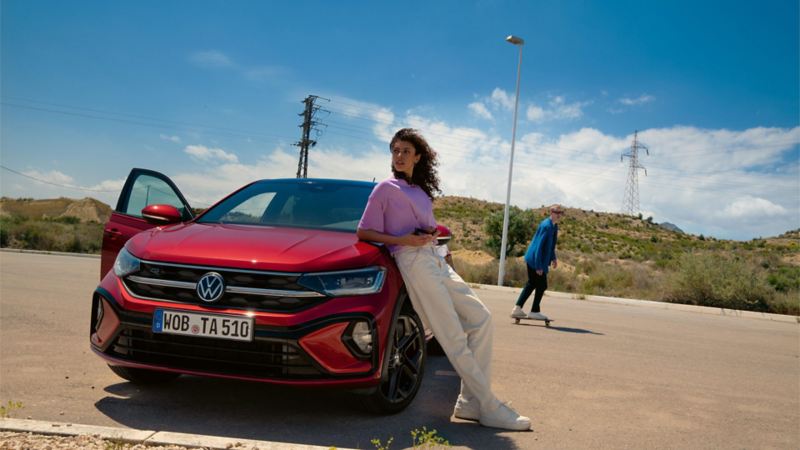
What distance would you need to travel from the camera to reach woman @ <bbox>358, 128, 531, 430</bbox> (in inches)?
153

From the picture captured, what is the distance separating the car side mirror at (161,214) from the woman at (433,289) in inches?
61.6

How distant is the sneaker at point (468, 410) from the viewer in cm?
402

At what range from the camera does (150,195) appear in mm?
5621

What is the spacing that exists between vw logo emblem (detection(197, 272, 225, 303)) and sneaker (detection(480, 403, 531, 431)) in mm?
1771

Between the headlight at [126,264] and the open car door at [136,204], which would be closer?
the headlight at [126,264]

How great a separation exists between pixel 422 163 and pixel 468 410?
64.1 inches

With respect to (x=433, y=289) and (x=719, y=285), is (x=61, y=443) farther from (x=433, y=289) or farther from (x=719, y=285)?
(x=719, y=285)

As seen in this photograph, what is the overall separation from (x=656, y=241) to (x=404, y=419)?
68869 millimetres

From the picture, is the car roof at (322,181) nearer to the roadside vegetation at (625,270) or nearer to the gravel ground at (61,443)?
the gravel ground at (61,443)

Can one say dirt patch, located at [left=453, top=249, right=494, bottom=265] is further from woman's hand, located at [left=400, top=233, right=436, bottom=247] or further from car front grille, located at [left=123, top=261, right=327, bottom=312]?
car front grille, located at [left=123, top=261, right=327, bottom=312]

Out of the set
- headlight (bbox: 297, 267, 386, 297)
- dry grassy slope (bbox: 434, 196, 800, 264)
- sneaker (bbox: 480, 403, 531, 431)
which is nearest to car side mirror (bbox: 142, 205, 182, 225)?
headlight (bbox: 297, 267, 386, 297)

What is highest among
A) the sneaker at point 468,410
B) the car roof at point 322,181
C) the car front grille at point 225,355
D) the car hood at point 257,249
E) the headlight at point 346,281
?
the car roof at point 322,181

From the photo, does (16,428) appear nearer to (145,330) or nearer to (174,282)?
(145,330)

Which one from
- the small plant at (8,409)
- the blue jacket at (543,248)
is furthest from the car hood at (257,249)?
the blue jacket at (543,248)
